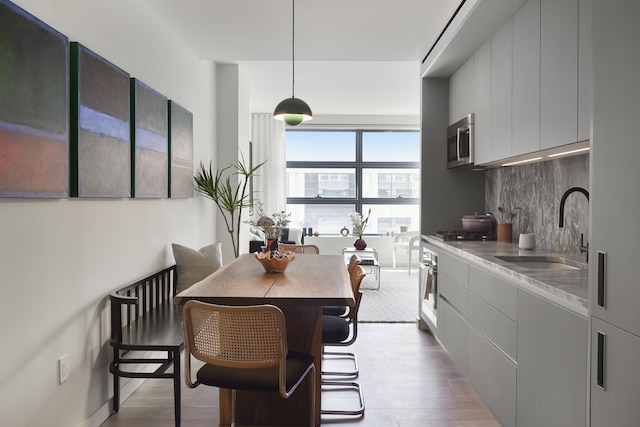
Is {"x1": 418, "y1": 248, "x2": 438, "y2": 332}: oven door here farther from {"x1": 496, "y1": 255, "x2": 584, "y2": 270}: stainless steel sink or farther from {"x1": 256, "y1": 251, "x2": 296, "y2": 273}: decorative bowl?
{"x1": 256, "y1": 251, "x2": 296, "y2": 273}: decorative bowl

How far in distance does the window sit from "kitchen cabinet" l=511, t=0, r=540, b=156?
6.42 m

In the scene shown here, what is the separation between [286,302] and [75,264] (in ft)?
3.63

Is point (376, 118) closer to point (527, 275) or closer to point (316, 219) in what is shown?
point (316, 219)

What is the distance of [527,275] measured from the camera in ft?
7.11

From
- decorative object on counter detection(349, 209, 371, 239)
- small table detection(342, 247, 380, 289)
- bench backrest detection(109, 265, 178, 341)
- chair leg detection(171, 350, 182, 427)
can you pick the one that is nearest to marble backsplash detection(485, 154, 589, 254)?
small table detection(342, 247, 380, 289)

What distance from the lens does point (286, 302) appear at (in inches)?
88.8

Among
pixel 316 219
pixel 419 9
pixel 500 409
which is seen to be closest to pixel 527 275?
pixel 500 409

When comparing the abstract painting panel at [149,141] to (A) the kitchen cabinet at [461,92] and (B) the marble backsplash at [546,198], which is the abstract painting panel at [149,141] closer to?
(A) the kitchen cabinet at [461,92]

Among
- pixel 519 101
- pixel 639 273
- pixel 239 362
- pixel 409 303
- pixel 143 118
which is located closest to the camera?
pixel 639 273

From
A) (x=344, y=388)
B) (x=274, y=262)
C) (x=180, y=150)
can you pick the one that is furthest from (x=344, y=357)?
(x=180, y=150)

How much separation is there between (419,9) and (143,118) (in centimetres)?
210

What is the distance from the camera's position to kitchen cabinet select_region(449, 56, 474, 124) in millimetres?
4047

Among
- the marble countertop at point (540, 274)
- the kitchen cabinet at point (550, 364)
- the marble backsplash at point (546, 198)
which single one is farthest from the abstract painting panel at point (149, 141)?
the marble backsplash at point (546, 198)

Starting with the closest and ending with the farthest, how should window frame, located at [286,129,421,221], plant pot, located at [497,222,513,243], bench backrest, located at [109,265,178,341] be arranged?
1. bench backrest, located at [109,265,178,341]
2. plant pot, located at [497,222,513,243]
3. window frame, located at [286,129,421,221]
